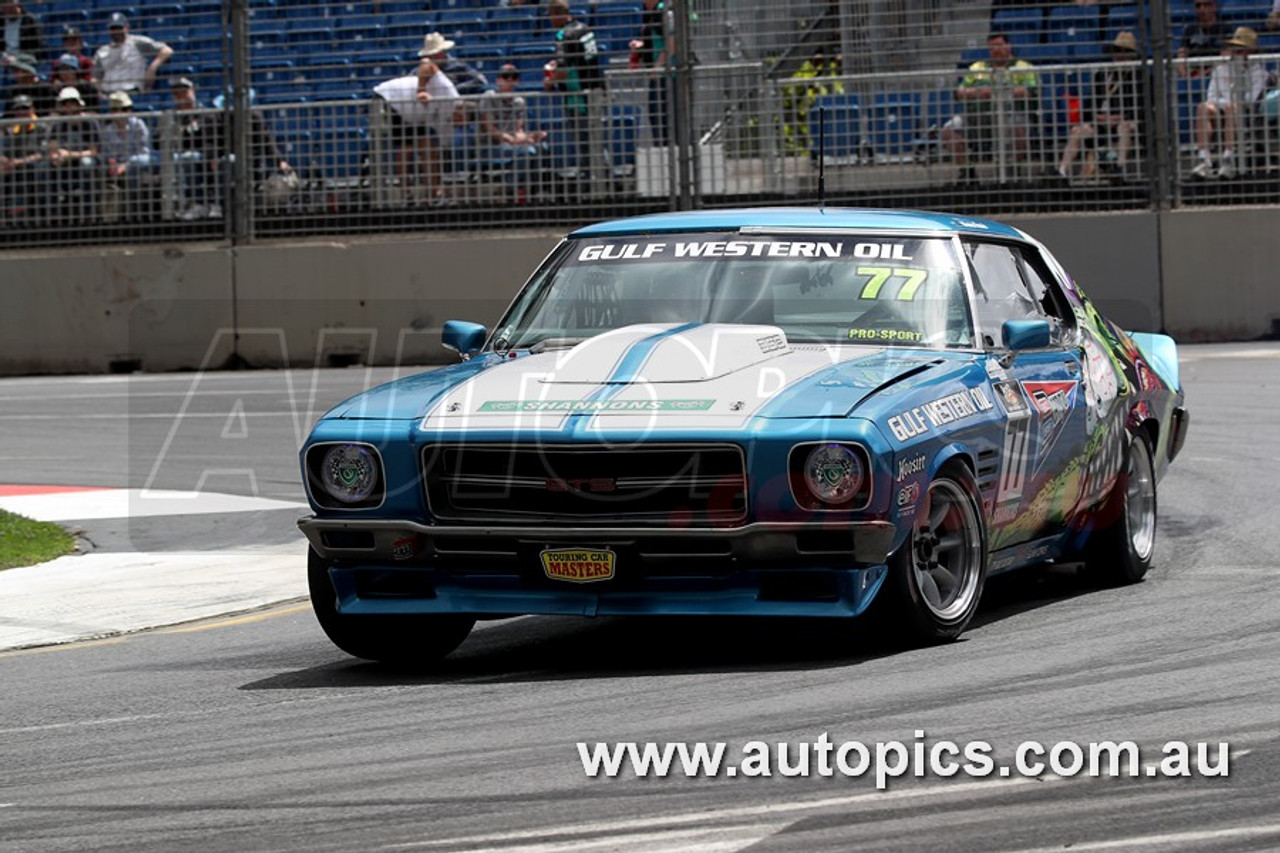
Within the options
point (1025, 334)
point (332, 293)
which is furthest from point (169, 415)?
point (1025, 334)

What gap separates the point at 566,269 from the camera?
818 cm

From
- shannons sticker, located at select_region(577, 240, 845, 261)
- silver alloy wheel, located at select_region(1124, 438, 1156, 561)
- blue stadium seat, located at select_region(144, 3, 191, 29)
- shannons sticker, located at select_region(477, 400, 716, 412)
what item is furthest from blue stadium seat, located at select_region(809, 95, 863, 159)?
shannons sticker, located at select_region(477, 400, 716, 412)

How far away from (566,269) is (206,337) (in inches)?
479

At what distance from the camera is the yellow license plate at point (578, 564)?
6.62 m

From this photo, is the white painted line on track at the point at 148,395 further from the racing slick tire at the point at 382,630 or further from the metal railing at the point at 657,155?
the racing slick tire at the point at 382,630

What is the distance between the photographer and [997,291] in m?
8.16

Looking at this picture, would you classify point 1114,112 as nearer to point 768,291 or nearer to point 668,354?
point 768,291

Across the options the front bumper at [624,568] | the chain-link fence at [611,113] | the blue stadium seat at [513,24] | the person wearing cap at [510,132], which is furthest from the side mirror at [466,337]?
the blue stadium seat at [513,24]

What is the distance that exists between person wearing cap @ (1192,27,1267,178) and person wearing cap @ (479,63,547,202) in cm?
565

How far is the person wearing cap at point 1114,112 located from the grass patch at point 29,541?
10.3 m

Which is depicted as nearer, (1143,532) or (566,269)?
(566,269)

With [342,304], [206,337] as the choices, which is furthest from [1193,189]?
[206,337]

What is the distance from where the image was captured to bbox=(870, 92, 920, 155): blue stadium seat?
18469mm

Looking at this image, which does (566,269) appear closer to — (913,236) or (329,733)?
(913,236)
